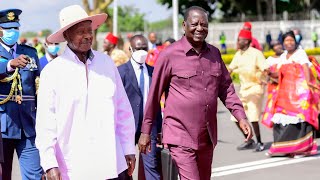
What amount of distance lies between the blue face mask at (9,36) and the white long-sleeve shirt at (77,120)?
2012mm

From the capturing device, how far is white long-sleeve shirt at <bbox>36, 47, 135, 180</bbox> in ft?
14.5

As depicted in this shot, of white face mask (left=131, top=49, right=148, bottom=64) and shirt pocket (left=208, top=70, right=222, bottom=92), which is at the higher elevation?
white face mask (left=131, top=49, right=148, bottom=64)

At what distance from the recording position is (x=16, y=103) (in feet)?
21.1

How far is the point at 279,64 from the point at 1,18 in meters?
4.95

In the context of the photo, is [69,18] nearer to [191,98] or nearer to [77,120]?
[77,120]

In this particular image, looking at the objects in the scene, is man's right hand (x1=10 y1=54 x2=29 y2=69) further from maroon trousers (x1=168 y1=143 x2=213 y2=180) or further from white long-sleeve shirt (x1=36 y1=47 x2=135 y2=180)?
white long-sleeve shirt (x1=36 y1=47 x2=135 y2=180)

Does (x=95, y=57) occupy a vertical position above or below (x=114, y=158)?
above

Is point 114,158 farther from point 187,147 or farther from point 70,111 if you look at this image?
point 187,147

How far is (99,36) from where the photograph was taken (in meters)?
56.3

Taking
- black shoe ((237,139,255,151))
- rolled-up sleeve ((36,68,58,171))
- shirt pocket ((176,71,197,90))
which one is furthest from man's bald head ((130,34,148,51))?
black shoe ((237,139,255,151))

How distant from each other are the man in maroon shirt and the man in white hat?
4.20 feet

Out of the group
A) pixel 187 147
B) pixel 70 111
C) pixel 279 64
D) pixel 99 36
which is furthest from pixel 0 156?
pixel 99 36

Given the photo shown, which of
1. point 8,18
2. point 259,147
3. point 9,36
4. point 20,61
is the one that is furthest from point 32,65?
point 259,147

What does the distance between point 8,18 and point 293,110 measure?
512 centimetres
